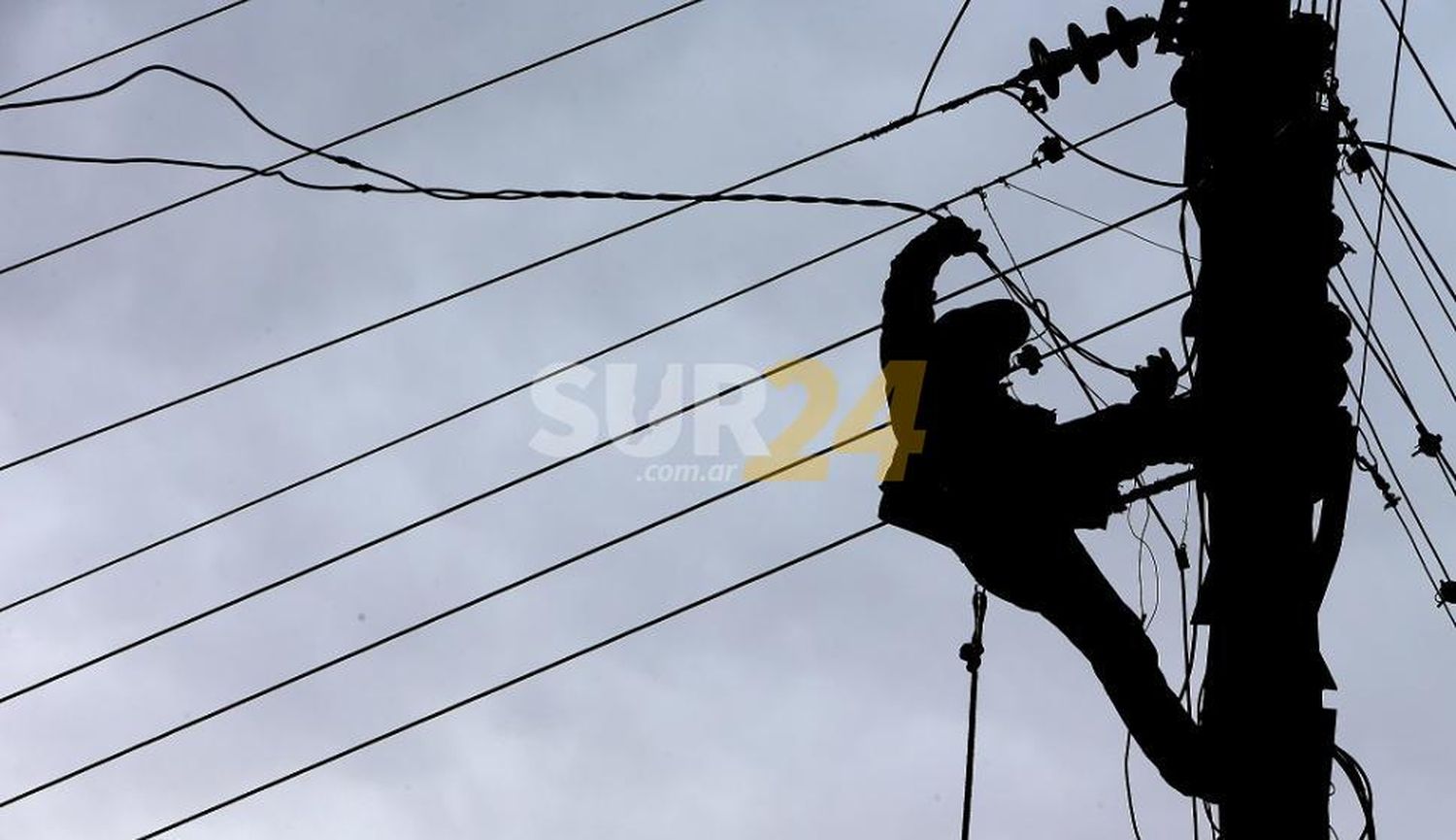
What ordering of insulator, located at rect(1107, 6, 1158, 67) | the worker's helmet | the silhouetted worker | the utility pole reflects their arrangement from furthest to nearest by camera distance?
insulator, located at rect(1107, 6, 1158, 67)
the worker's helmet
the silhouetted worker
the utility pole

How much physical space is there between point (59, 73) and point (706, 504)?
2.78 m

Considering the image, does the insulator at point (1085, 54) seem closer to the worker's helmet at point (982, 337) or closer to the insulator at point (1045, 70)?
the insulator at point (1045, 70)

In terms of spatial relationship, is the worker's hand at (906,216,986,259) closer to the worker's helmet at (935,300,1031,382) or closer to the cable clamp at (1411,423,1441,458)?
the worker's helmet at (935,300,1031,382)

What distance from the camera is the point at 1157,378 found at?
4688 mm

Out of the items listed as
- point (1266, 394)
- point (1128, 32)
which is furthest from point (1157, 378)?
point (1128, 32)

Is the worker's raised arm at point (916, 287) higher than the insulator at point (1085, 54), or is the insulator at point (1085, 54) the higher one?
the insulator at point (1085, 54)

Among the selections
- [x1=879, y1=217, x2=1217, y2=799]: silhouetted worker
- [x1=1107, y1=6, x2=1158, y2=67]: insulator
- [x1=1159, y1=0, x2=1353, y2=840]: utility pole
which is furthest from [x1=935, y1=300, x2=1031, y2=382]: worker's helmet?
[x1=1107, y1=6, x2=1158, y2=67]: insulator

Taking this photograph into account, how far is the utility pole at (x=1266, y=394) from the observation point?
13.6 feet

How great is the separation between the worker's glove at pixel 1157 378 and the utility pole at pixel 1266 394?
Result: 0.11 metres

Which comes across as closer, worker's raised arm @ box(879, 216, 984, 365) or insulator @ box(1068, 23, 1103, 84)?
worker's raised arm @ box(879, 216, 984, 365)

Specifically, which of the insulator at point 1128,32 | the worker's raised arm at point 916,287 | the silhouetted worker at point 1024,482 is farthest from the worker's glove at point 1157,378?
the insulator at point 1128,32

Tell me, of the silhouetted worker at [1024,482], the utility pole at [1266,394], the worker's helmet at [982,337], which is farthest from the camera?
the worker's helmet at [982,337]

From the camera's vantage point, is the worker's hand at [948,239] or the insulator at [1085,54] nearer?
the worker's hand at [948,239]

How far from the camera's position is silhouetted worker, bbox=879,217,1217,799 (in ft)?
14.2
